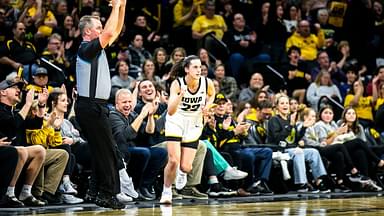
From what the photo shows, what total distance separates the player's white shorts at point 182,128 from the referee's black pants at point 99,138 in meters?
2.72

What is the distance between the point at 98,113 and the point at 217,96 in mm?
5507

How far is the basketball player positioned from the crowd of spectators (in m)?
0.52

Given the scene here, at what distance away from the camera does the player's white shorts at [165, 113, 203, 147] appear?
12.9 meters

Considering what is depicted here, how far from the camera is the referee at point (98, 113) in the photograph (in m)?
10.1

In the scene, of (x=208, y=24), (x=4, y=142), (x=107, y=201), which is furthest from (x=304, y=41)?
(x=107, y=201)

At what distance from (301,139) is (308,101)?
2784 millimetres

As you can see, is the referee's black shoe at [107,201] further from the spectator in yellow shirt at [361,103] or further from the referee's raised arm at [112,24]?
the spectator in yellow shirt at [361,103]

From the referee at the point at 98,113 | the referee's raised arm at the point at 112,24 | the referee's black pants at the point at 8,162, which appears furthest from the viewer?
the referee's black pants at the point at 8,162

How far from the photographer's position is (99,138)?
1017 centimetres

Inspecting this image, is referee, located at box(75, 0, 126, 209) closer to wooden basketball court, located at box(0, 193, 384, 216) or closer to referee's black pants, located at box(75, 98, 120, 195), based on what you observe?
referee's black pants, located at box(75, 98, 120, 195)

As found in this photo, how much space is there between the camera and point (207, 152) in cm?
1439

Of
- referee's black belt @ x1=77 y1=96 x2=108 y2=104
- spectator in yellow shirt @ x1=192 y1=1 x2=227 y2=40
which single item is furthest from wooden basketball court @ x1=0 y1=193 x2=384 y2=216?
spectator in yellow shirt @ x1=192 y1=1 x2=227 y2=40

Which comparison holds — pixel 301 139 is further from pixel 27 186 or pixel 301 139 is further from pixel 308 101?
pixel 27 186

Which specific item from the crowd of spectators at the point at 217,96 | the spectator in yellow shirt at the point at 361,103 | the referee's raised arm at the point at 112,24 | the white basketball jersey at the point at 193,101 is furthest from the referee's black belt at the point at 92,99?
the spectator in yellow shirt at the point at 361,103
